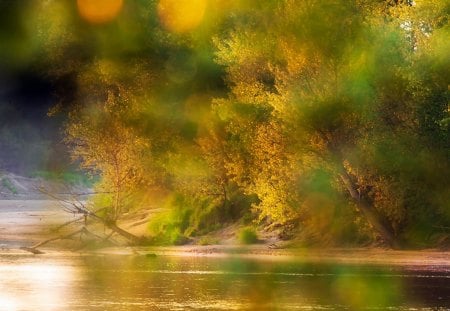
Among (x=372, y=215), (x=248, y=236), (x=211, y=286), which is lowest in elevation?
(x=211, y=286)

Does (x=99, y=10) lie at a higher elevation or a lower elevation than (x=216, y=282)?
higher

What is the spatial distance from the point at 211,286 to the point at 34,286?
4.31 m

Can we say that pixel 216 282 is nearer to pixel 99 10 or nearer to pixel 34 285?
pixel 34 285

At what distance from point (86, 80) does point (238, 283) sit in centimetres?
2572

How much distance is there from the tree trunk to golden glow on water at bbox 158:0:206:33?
12.2 meters

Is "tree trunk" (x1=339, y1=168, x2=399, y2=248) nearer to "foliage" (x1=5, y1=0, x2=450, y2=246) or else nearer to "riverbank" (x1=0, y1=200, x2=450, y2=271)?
"foliage" (x1=5, y1=0, x2=450, y2=246)

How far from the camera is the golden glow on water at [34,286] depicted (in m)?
23.4

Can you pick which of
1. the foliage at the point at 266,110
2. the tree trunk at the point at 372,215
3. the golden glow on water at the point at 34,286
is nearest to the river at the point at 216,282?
the golden glow on water at the point at 34,286

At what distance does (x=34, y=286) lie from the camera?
90.9ft

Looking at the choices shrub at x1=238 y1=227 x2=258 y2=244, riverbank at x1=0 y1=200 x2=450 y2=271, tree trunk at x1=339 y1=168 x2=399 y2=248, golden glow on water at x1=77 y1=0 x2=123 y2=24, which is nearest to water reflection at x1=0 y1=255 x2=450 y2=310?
riverbank at x1=0 y1=200 x2=450 y2=271

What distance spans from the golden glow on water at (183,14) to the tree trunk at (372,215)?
12228mm

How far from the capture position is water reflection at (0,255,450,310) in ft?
78.2

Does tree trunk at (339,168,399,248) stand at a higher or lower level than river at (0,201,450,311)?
higher

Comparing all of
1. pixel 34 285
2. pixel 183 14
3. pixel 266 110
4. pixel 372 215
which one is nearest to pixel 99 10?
pixel 183 14
